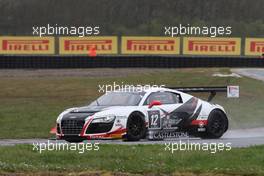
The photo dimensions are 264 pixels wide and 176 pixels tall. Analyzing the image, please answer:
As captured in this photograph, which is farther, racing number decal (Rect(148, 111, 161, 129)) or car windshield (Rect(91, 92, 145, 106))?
car windshield (Rect(91, 92, 145, 106))

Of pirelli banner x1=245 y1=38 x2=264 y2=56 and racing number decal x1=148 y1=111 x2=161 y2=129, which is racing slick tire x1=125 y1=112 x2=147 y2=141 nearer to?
racing number decal x1=148 y1=111 x2=161 y2=129

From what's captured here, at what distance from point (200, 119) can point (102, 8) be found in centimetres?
4783

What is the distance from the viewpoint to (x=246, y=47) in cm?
4256

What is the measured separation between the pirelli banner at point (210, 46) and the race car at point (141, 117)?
23768 millimetres

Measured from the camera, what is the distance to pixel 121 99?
1661cm

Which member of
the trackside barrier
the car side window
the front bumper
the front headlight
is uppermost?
the trackside barrier

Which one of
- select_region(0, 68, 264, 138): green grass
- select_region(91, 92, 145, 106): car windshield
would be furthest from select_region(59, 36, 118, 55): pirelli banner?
select_region(91, 92, 145, 106): car windshield

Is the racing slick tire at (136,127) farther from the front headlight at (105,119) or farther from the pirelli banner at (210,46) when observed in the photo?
the pirelli banner at (210,46)

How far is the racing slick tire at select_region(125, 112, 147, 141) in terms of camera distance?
1578 cm

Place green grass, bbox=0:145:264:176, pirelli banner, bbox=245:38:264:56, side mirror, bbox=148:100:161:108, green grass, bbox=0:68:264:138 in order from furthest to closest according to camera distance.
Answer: pirelli banner, bbox=245:38:264:56
green grass, bbox=0:68:264:138
side mirror, bbox=148:100:161:108
green grass, bbox=0:145:264:176

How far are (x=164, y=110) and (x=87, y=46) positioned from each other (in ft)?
82.6

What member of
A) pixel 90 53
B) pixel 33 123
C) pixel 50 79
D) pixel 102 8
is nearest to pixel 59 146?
pixel 33 123

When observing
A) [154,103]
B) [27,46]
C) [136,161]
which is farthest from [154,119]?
[27,46]

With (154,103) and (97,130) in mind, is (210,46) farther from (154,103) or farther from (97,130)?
(97,130)
